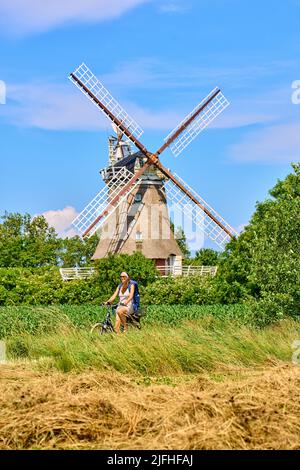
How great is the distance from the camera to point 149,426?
6.53 m

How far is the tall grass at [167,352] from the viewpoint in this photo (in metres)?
9.94

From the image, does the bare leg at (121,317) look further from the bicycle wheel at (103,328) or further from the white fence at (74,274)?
the white fence at (74,274)

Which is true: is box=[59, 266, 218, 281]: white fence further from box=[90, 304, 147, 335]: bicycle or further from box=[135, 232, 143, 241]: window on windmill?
box=[90, 304, 147, 335]: bicycle

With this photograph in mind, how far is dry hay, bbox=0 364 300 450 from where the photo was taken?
6.12m

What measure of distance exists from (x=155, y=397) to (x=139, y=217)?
25492mm

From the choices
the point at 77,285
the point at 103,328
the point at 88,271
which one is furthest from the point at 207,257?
the point at 103,328

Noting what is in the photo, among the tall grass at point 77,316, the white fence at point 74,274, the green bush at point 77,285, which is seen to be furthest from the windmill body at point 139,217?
the tall grass at point 77,316

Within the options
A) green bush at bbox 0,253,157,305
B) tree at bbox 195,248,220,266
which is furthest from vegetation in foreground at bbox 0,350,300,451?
tree at bbox 195,248,220,266

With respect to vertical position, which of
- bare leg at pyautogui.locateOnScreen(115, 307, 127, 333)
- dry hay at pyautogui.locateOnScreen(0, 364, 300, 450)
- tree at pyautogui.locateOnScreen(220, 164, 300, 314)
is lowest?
dry hay at pyautogui.locateOnScreen(0, 364, 300, 450)

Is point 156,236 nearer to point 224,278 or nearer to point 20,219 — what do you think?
point 224,278

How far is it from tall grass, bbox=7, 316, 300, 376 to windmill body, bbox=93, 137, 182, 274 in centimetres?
2102

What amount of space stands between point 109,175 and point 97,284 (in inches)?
302
